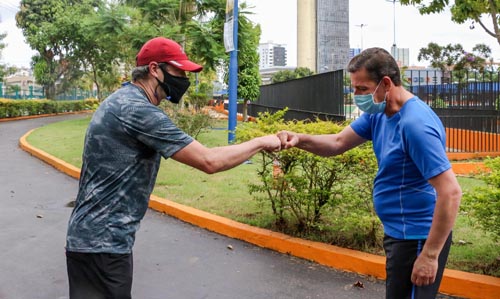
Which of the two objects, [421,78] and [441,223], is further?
[421,78]

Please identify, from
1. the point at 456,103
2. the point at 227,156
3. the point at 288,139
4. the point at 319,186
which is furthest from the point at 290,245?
the point at 456,103

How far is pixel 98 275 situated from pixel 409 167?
5.14 feet

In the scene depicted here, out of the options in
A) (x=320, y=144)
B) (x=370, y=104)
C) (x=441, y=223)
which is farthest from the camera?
(x=320, y=144)

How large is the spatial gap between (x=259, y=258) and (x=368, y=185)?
1.32 meters

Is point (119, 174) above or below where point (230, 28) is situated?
below

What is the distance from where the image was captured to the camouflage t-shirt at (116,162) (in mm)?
2551

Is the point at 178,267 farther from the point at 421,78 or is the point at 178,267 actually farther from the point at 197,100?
the point at 197,100

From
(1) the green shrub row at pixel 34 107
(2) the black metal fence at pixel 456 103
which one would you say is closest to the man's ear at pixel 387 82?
(2) the black metal fence at pixel 456 103

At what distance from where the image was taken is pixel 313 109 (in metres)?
14.0

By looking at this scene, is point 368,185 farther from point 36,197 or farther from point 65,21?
point 65,21

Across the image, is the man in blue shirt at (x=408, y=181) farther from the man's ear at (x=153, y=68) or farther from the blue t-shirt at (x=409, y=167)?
the man's ear at (x=153, y=68)

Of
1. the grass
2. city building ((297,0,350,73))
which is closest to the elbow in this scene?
the grass

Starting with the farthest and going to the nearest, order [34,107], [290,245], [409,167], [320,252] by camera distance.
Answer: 1. [34,107]
2. [290,245]
3. [320,252]
4. [409,167]

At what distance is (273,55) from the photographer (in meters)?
152
